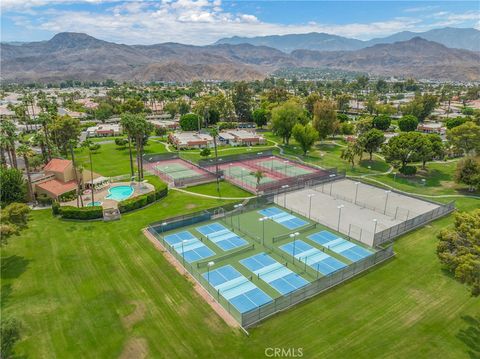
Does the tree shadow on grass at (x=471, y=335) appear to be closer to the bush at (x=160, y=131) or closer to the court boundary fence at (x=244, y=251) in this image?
the court boundary fence at (x=244, y=251)

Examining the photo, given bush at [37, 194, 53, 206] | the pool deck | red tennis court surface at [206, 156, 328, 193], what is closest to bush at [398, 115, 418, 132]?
red tennis court surface at [206, 156, 328, 193]

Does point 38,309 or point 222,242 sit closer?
point 38,309

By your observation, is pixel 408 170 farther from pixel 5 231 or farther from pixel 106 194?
pixel 5 231

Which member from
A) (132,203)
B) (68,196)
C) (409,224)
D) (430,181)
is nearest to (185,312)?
(132,203)

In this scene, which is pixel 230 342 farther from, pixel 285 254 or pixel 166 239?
pixel 166 239

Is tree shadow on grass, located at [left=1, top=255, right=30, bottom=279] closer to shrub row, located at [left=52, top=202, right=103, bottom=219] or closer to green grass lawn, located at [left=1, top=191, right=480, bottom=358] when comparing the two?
green grass lawn, located at [left=1, top=191, right=480, bottom=358]

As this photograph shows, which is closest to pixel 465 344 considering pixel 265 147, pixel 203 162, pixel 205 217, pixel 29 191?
pixel 205 217
